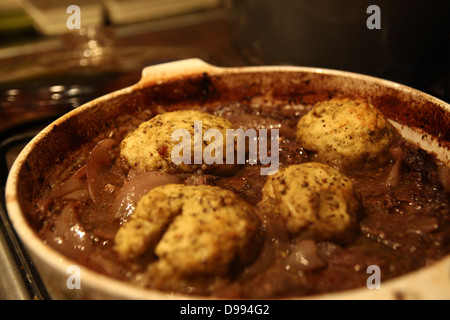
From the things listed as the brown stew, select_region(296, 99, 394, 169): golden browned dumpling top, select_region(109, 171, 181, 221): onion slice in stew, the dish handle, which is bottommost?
the brown stew

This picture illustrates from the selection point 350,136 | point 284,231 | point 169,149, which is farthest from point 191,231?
point 350,136

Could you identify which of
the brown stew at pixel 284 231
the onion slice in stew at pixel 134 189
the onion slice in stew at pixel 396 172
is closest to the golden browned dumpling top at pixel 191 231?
the brown stew at pixel 284 231

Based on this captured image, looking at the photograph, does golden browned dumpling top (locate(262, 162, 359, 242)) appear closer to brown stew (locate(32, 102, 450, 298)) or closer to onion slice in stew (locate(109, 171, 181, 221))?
brown stew (locate(32, 102, 450, 298))

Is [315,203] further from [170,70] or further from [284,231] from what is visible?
[170,70]

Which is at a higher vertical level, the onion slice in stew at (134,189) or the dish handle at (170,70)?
the dish handle at (170,70)

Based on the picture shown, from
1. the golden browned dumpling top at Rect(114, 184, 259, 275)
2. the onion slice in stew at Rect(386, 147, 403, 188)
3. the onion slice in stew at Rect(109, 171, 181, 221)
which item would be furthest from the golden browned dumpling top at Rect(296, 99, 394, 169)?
the onion slice in stew at Rect(109, 171, 181, 221)

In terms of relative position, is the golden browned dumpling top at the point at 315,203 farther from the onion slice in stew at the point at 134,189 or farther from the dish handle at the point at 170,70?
the dish handle at the point at 170,70
